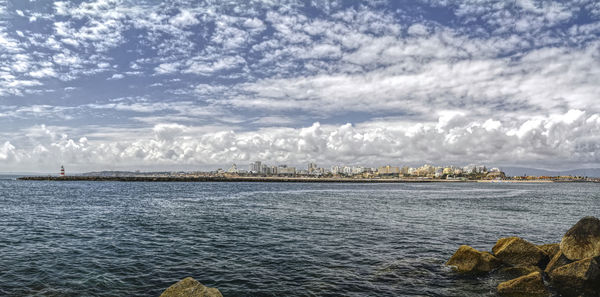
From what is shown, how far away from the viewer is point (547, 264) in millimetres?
20125

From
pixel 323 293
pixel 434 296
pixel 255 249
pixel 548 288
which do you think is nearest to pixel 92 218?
pixel 255 249

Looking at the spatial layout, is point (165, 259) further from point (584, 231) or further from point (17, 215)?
point (17, 215)

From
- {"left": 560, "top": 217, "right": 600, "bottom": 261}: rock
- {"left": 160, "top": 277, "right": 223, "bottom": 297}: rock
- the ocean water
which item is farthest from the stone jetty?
{"left": 160, "top": 277, "right": 223, "bottom": 297}: rock

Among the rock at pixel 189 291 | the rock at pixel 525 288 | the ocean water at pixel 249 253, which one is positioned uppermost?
the rock at pixel 189 291

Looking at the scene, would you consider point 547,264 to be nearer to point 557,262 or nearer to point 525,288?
point 557,262

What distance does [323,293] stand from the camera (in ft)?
51.3

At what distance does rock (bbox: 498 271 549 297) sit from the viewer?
15.6m

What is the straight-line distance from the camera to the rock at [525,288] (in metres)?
15.6

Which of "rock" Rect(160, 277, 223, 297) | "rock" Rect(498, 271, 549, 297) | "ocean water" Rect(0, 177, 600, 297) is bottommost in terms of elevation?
"ocean water" Rect(0, 177, 600, 297)

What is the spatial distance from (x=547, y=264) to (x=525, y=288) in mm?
6197

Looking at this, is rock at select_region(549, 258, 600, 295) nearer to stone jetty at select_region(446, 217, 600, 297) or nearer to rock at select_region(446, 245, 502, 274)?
stone jetty at select_region(446, 217, 600, 297)

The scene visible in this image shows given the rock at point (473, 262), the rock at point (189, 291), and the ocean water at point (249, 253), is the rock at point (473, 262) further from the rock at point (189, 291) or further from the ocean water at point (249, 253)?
the rock at point (189, 291)

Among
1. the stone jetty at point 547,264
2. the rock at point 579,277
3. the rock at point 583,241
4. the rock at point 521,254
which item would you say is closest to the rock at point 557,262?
the stone jetty at point 547,264

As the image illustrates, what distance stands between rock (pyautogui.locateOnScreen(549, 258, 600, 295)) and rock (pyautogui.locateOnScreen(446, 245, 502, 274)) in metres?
3.14
